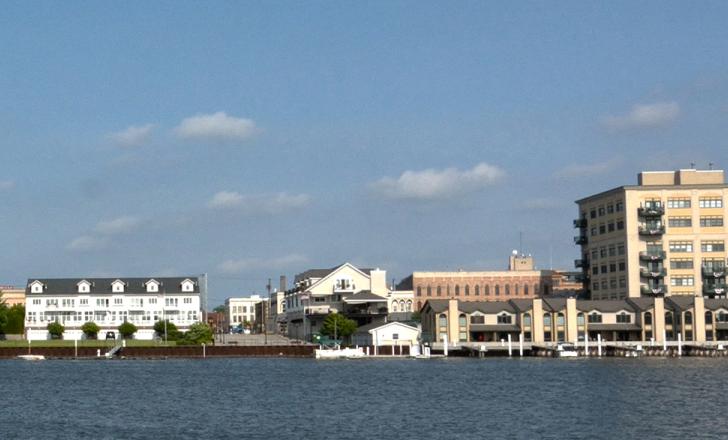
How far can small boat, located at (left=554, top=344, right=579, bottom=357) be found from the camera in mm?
160500

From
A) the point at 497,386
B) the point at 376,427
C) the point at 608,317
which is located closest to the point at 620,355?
the point at 608,317

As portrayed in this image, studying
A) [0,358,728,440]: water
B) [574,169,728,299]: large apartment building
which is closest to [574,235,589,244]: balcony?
[574,169,728,299]: large apartment building

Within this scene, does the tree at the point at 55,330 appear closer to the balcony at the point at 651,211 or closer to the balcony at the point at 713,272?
the balcony at the point at 651,211

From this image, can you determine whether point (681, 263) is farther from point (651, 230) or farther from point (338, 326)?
point (338, 326)

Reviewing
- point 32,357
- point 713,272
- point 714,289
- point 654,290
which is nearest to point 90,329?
point 32,357

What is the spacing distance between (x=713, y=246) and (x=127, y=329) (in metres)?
89.2

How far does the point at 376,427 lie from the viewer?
72188mm

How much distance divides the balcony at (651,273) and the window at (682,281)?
1.82m

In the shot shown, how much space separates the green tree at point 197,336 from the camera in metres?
184

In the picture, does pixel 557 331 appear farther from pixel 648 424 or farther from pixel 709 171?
pixel 648 424

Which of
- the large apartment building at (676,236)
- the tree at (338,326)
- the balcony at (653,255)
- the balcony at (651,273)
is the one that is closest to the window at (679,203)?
the large apartment building at (676,236)

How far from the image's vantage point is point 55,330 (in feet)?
643

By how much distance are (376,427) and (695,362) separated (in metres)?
82.5

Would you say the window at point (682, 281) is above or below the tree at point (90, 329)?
above
